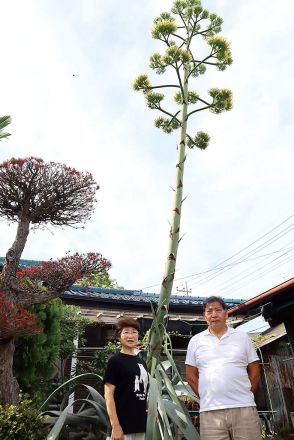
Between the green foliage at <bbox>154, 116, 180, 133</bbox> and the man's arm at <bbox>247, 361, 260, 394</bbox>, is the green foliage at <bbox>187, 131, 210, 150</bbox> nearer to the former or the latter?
the green foliage at <bbox>154, 116, 180, 133</bbox>

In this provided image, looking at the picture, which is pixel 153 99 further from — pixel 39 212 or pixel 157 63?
pixel 39 212

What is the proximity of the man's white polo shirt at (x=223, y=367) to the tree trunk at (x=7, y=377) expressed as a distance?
229 cm

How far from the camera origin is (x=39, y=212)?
4754mm

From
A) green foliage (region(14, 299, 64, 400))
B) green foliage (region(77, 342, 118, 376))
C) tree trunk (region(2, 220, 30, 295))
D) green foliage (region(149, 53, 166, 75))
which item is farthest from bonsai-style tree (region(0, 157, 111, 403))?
green foliage (region(77, 342, 118, 376))

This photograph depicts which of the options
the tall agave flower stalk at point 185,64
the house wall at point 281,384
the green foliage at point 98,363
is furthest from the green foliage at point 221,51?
the house wall at point 281,384

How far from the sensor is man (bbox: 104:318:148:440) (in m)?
2.09

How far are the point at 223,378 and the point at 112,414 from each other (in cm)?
69

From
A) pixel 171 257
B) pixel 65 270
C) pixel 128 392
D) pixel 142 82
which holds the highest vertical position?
pixel 142 82

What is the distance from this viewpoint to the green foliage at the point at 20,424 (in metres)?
3.03

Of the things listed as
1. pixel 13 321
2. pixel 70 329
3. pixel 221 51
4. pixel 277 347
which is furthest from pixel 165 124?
pixel 277 347

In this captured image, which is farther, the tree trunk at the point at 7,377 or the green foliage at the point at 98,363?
the green foliage at the point at 98,363

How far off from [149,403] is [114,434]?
0.82ft

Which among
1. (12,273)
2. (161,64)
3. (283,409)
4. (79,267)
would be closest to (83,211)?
(79,267)

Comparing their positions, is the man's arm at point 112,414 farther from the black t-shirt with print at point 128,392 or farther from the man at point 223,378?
the man at point 223,378
